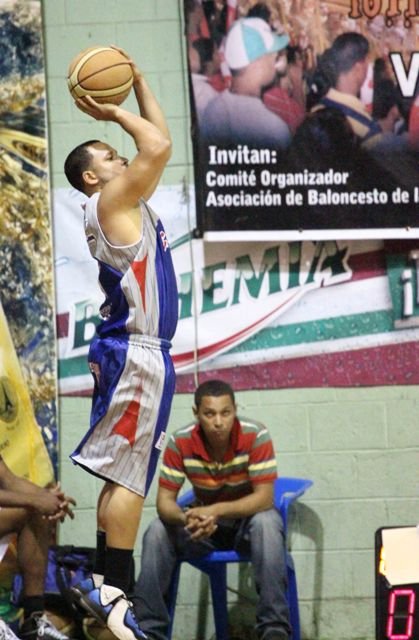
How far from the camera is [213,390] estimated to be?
6.11 meters

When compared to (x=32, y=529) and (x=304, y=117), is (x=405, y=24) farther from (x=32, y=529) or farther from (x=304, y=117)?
(x=32, y=529)

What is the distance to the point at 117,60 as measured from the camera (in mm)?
5008

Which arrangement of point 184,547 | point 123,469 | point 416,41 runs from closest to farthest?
point 123,469
point 184,547
point 416,41

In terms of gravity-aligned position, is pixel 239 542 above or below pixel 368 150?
below

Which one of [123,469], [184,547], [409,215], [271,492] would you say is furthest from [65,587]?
[409,215]

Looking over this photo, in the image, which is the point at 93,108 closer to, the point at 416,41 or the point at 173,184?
the point at 173,184

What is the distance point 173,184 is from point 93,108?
1.67m

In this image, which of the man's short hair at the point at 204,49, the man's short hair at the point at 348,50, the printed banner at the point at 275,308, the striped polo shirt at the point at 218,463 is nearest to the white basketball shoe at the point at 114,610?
the striped polo shirt at the point at 218,463

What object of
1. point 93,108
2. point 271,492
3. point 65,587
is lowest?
point 65,587

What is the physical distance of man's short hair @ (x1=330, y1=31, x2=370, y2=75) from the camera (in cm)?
652

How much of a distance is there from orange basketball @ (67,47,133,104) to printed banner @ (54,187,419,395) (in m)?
1.62

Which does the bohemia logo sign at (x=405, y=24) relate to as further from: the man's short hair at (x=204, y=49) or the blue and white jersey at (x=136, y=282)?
the blue and white jersey at (x=136, y=282)

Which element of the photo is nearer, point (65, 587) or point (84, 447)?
point (84, 447)

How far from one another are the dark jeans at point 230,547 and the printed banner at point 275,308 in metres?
0.87
